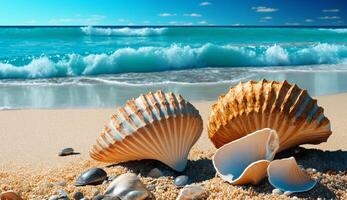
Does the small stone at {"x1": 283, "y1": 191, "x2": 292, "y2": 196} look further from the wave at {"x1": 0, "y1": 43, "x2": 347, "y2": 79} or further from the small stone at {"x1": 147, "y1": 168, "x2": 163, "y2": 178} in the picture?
the wave at {"x1": 0, "y1": 43, "x2": 347, "y2": 79}

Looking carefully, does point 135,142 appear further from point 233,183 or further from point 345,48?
point 345,48

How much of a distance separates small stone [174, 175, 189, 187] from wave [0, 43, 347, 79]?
10.8 meters

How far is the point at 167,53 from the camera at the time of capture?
16.9 metres

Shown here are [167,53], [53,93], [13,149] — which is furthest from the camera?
[167,53]

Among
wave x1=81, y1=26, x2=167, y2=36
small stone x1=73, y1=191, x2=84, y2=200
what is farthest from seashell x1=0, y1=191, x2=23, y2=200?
wave x1=81, y1=26, x2=167, y2=36

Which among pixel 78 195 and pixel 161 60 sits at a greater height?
pixel 161 60

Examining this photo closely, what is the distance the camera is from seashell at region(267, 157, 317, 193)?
272cm

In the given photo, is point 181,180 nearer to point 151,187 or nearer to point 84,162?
point 151,187

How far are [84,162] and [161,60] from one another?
12909mm

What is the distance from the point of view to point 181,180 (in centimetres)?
299

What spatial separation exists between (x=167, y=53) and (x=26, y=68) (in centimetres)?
498

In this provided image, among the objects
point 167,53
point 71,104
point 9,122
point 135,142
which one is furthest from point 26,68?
point 135,142

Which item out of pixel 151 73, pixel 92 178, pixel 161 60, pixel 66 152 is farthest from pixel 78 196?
pixel 161 60

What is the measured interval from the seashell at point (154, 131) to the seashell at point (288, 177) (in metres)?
0.67
